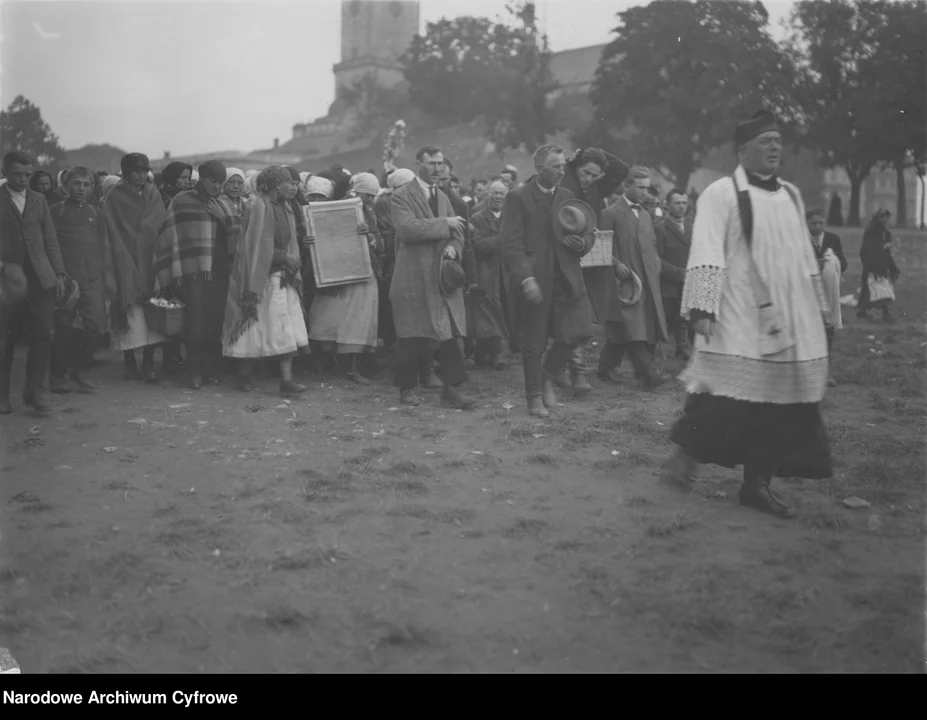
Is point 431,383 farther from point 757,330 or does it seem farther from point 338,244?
point 757,330

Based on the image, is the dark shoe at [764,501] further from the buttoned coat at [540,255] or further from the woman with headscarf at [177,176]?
the woman with headscarf at [177,176]

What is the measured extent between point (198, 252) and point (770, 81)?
3291cm

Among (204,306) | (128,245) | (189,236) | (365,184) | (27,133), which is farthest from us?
(365,184)

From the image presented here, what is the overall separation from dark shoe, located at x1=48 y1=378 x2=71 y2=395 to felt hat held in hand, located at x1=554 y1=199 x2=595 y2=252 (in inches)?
180

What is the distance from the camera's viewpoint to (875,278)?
18.2 metres

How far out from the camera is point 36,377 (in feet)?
27.7

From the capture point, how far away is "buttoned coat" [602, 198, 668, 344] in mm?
9984

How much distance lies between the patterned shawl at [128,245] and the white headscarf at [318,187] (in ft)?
4.87

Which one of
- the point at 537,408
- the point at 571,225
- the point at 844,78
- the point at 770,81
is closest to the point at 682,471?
the point at 537,408

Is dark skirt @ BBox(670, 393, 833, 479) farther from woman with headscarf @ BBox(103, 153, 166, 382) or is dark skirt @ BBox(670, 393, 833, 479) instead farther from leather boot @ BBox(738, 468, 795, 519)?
woman with headscarf @ BBox(103, 153, 166, 382)

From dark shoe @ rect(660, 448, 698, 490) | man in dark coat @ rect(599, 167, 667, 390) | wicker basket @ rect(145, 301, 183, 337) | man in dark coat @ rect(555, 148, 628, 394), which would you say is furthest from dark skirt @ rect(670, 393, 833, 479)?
wicker basket @ rect(145, 301, 183, 337)

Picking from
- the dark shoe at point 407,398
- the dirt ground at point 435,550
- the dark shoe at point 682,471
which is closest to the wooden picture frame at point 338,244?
the dark shoe at point 407,398

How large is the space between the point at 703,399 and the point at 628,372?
543cm

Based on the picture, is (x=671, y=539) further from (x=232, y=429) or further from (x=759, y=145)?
(x=232, y=429)
